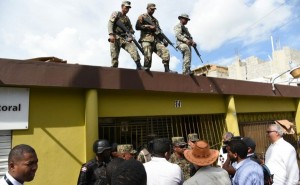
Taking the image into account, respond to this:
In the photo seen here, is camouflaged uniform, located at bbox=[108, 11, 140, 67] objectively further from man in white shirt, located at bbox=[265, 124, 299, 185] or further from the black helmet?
man in white shirt, located at bbox=[265, 124, 299, 185]

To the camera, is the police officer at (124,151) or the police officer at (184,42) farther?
the police officer at (184,42)

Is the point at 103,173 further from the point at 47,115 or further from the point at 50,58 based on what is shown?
→ the point at 50,58

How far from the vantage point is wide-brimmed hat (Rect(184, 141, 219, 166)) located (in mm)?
2510

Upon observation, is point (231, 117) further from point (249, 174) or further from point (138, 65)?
point (249, 174)

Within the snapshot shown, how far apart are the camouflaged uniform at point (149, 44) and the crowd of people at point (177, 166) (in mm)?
2094

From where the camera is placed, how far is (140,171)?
1.59 meters

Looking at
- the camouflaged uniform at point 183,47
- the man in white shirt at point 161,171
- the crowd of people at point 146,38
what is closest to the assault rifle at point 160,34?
the crowd of people at point 146,38

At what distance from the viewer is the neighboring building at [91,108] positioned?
13.9 feet

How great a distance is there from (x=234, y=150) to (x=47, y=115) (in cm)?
300

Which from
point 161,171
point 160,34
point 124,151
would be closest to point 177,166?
point 161,171

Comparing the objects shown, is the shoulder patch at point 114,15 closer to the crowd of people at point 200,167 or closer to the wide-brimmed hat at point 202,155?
the crowd of people at point 200,167

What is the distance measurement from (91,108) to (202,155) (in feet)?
8.60

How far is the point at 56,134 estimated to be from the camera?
178 inches

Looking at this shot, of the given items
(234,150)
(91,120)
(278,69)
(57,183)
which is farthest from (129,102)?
(278,69)
